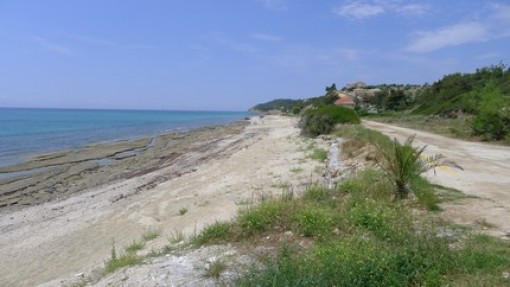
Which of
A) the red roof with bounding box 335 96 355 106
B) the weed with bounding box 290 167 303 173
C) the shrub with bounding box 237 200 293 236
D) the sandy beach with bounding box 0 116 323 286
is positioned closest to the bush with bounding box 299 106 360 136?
the sandy beach with bounding box 0 116 323 286

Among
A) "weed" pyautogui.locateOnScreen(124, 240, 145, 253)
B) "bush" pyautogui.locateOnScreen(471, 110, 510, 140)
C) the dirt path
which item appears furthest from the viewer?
"bush" pyautogui.locateOnScreen(471, 110, 510, 140)

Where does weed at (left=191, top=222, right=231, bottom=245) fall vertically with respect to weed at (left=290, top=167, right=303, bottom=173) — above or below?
above

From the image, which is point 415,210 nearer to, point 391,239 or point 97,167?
point 391,239

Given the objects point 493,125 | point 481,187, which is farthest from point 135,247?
point 493,125

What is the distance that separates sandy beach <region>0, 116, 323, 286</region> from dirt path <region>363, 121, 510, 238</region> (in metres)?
3.50

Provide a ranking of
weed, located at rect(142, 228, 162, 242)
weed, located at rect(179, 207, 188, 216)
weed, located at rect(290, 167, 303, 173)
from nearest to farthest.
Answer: weed, located at rect(142, 228, 162, 242), weed, located at rect(179, 207, 188, 216), weed, located at rect(290, 167, 303, 173)

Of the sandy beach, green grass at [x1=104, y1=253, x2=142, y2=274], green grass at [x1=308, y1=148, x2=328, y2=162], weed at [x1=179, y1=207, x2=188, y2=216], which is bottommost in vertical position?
the sandy beach

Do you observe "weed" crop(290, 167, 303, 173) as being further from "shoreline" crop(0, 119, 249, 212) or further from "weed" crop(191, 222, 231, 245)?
"shoreline" crop(0, 119, 249, 212)

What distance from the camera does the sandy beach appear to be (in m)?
9.64

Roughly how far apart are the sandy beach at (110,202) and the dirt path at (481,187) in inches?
138

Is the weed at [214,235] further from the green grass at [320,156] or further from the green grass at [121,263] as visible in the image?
the green grass at [320,156]

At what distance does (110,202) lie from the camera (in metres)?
15.0

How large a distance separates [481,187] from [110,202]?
1138 centimetres

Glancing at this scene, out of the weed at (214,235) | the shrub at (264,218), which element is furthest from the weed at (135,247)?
the shrub at (264,218)
